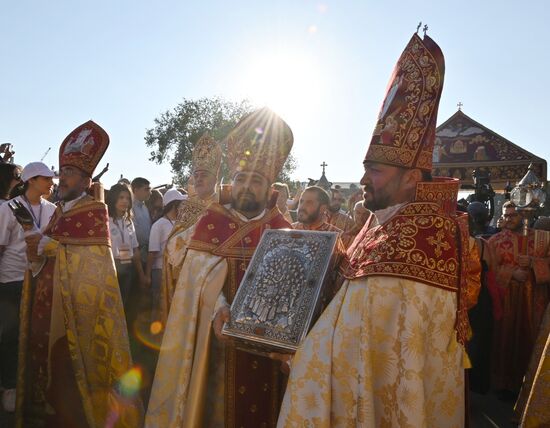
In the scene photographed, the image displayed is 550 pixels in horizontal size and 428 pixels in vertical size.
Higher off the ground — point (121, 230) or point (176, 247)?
point (121, 230)

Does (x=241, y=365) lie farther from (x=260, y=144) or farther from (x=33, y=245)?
(x=33, y=245)

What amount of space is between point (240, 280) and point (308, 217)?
212cm

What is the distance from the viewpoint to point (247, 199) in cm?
397

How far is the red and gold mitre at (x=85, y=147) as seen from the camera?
4953mm

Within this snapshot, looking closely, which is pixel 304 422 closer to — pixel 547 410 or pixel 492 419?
pixel 547 410

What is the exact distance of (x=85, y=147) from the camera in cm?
498

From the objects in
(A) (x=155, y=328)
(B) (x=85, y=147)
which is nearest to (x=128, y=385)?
(B) (x=85, y=147)

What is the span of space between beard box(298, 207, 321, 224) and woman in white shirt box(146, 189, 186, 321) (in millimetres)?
2738

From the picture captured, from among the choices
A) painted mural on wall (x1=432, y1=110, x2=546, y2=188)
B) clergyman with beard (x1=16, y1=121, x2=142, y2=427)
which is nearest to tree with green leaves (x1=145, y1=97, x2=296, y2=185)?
painted mural on wall (x1=432, y1=110, x2=546, y2=188)

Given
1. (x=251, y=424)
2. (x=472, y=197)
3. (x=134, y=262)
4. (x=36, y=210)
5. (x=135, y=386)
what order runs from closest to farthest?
1. (x=251, y=424)
2. (x=135, y=386)
3. (x=36, y=210)
4. (x=134, y=262)
5. (x=472, y=197)

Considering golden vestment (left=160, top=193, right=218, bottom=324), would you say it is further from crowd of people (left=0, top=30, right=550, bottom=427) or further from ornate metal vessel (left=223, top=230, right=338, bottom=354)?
ornate metal vessel (left=223, top=230, right=338, bottom=354)

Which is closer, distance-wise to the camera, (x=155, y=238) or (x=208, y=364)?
(x=208, y=364)

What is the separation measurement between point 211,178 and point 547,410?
5.03 meters

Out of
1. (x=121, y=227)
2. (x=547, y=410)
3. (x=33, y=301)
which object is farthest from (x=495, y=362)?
(x=33, y=301)
